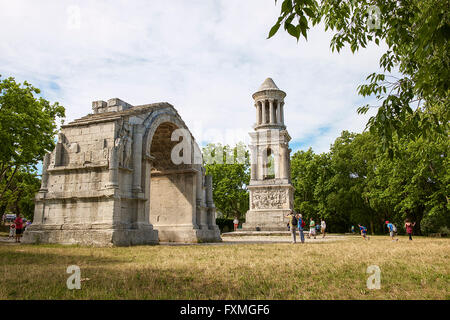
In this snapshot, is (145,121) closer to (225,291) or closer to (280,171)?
(225,291)

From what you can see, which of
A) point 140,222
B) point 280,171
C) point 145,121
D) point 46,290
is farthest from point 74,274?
point 280,171

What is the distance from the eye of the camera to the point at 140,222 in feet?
45.4

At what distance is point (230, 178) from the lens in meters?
49.9

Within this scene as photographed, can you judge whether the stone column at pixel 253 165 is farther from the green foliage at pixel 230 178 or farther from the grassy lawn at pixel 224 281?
the grassy lawn at pixel 224 281

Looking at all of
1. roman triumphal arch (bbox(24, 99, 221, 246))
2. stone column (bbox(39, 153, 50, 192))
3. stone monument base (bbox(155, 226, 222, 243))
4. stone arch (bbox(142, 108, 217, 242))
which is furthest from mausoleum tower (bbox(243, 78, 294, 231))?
stone column (bbox(39, 153, 50, 192))

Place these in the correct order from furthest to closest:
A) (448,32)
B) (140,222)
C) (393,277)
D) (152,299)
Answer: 1. (140,222)
2. (393,277)
3. (152,299)
4. (448,32)

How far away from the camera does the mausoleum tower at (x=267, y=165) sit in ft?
97.8

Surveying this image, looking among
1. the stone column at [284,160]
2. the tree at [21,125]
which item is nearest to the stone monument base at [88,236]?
the tree at [21,125]

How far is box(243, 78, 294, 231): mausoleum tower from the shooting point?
2981 cm

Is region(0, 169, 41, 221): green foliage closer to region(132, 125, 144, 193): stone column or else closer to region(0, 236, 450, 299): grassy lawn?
region(132, 125, 144, 193): stone column

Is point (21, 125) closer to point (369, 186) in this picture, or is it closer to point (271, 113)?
point (271, 113)

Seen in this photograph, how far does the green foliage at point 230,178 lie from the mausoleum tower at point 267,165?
15.5 metres
